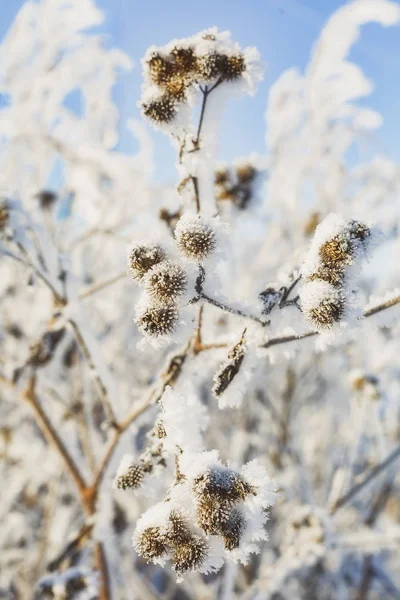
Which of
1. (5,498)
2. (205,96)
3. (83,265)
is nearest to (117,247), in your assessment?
(83,265)

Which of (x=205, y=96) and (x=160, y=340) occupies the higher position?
(x=205, y=96)

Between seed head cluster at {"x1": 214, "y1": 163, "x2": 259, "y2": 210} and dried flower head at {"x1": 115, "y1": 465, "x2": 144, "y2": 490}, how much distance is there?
142 centimetres

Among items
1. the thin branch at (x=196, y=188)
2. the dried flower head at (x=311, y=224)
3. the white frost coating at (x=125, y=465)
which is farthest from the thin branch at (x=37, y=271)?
the dried flower head at (x=311, y=224)

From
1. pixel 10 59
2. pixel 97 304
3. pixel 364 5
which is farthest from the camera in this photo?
pixel 97 304

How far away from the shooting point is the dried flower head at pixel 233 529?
2.49ft

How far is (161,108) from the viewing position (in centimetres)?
111

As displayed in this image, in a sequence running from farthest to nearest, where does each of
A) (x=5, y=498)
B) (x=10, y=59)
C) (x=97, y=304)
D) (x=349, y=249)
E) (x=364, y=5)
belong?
(x=97, y=304) → (x=5, y=498) → (x=10, y=59) → (x=364, y=5) → (x=349, y=249)

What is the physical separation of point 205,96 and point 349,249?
60 cm

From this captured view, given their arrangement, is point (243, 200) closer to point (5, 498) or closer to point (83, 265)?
point (83, 265)

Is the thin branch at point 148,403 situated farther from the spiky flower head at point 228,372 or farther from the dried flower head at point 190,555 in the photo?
the dried flower head at point 190,555

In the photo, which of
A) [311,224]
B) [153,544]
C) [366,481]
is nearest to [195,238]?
[153,544]

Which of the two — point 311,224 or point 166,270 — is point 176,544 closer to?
point 166,270

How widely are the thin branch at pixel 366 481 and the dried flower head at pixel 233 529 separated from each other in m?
1.97

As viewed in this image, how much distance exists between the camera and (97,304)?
216 inches
